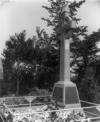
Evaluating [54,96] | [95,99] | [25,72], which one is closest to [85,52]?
[25,72]

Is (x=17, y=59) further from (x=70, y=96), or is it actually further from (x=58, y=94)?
(x=70, y=96)

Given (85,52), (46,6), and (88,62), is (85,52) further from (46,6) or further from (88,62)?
(46,6)

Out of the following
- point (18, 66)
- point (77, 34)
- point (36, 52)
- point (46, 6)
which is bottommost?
point (18, 66)

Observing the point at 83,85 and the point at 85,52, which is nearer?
the point at 83,85

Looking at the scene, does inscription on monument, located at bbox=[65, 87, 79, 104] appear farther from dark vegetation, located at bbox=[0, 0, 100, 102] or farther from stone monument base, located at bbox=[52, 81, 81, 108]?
dark vegetation, located at bbox=[0, 0, 100, 102]

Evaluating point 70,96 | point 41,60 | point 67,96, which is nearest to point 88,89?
point 70,96

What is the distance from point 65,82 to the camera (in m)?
8.97

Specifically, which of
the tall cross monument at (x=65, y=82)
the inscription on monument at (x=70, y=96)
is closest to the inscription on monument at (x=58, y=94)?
the tall cross monument at (x=65, y=82)

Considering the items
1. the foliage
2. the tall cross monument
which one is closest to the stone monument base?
the tall cross monument

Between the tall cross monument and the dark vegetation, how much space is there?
6.23m

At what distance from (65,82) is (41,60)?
7.32m

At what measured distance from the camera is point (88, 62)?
16500 millimetres

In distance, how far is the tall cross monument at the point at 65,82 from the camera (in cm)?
870

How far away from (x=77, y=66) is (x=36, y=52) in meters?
3.52
